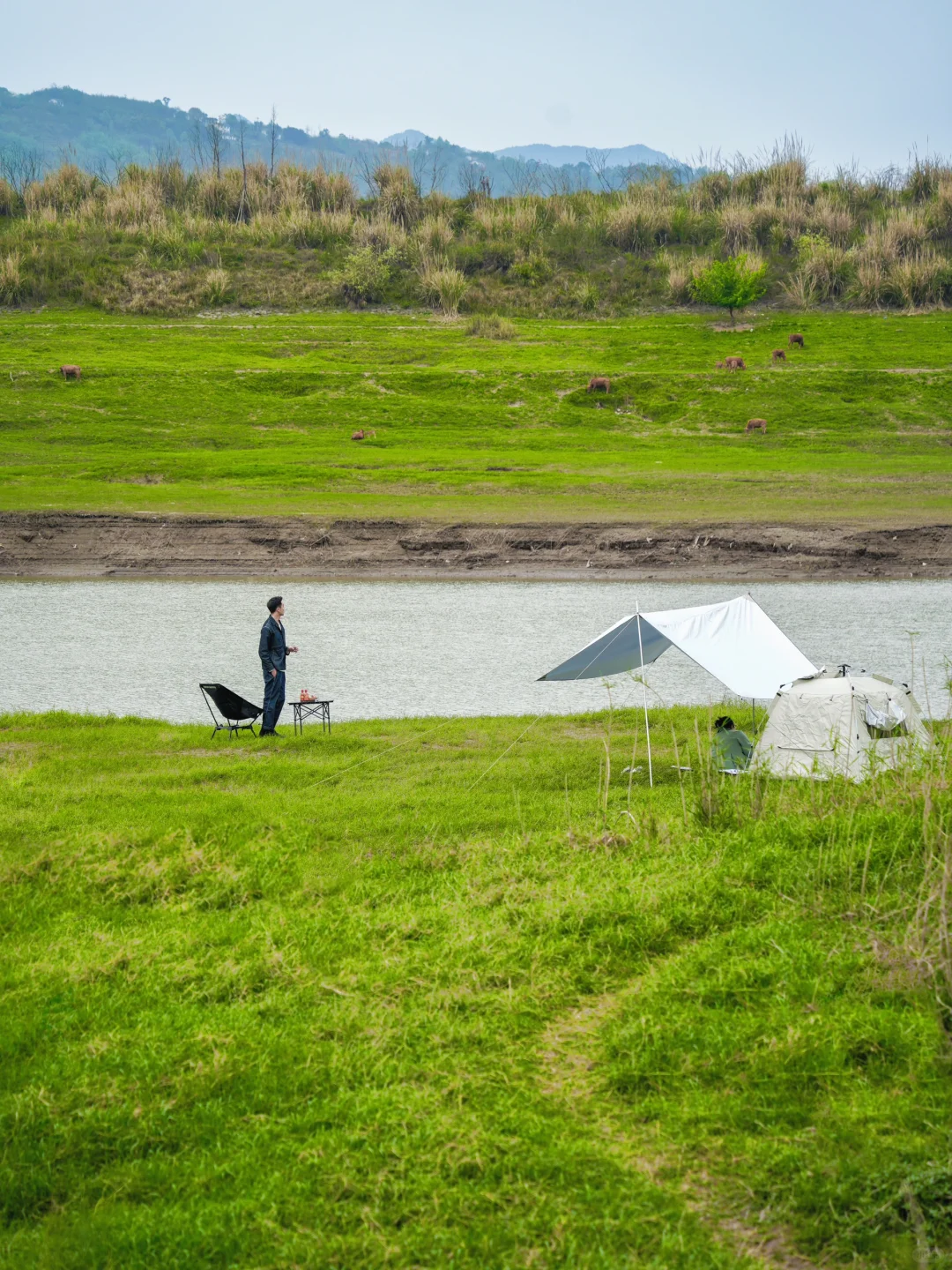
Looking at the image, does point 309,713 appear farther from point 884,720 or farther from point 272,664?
point 884,720

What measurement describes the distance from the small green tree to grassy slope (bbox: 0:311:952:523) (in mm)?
1429

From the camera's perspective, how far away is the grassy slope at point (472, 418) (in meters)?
33.3

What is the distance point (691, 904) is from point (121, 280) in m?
58.6

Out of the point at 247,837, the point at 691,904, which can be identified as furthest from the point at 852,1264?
the point at 247,837

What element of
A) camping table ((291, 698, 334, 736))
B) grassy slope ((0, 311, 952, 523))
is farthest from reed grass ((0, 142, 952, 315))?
camping table ((291, 698, 334, 736))

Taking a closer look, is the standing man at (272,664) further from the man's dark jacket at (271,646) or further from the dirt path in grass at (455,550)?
the dirt path in grass at (455,550)

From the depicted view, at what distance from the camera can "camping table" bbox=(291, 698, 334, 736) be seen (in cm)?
1484

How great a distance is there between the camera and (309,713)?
1520 centimetres

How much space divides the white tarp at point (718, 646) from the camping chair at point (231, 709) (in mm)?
3915

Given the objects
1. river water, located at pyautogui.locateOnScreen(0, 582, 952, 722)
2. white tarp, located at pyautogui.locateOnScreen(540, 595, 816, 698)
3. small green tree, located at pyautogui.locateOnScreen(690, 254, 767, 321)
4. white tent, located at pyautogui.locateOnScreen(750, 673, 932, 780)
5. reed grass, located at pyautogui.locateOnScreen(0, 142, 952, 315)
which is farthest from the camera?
reed grass, located at pyautogui.locateOnScreen(0, 142, 952, 315)

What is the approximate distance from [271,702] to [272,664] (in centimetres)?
49

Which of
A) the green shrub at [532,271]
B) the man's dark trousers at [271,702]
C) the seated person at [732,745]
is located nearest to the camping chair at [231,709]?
the man's dark trousers at [271,702]

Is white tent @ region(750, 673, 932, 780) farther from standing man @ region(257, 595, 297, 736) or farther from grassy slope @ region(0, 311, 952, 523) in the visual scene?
grassy slope @ region(0, 311, 952, 523)

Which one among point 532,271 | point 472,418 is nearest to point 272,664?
point 472,418
